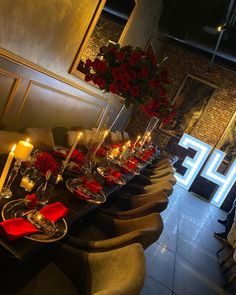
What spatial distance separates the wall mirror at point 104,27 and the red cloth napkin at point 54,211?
2.60 m

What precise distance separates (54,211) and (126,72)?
124 cm

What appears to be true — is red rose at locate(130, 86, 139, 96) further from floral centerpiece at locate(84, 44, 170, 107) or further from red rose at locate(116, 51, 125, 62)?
red rose at locate(116, 51, 125, 62)

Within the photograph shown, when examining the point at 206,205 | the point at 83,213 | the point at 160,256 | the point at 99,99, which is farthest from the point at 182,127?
the point at 83,213

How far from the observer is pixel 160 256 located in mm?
3711

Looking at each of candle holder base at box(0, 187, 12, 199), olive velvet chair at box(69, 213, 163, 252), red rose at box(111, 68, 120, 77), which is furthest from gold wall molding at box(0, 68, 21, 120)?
candle holder base at box(0, 187, 12, 199)

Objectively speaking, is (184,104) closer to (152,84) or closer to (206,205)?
(206,205)

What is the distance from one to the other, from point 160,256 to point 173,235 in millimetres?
966

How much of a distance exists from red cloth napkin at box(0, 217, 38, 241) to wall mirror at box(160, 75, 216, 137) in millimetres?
7919

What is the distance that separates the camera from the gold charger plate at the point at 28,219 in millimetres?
1301

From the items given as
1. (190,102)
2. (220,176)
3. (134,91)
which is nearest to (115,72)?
(134,91)

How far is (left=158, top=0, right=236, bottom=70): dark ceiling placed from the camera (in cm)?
584

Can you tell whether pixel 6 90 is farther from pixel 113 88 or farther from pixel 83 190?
pixel 83 190

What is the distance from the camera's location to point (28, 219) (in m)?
1.37

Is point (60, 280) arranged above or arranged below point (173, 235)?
above
